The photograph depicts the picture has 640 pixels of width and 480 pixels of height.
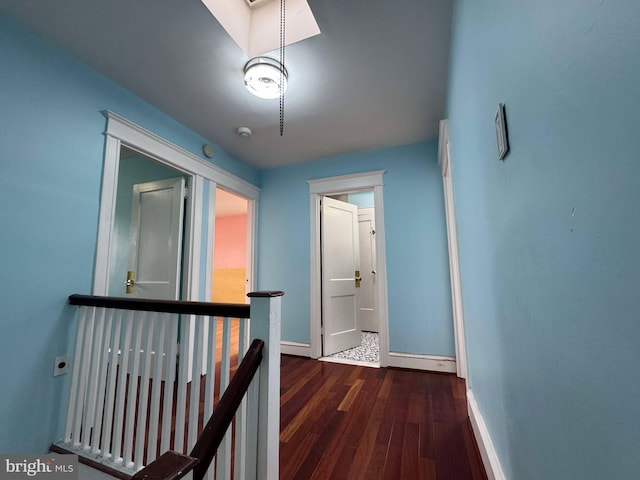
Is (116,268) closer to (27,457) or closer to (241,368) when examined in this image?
(27,457)

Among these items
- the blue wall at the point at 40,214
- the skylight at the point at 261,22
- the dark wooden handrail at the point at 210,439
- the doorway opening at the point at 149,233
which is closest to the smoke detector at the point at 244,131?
the doorway opening at the point at 149,233

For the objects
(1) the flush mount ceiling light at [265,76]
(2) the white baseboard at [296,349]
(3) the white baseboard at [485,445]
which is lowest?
(2) the white baseboard at [296,349]

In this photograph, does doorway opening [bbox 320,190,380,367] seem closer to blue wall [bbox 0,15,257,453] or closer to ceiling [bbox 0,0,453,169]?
ceiling [bbox 0,0,453,169]

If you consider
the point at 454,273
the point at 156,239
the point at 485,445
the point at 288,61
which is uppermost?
the point at 288,61

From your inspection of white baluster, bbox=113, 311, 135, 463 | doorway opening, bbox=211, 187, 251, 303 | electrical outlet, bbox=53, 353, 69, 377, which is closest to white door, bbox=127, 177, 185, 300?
electrical outlet, bbox=53, 353, 69, 377

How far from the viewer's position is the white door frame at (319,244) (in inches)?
120

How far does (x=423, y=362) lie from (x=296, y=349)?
1530mm

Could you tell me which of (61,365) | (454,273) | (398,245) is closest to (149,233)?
(61,365)

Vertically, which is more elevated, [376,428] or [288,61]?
[288,61]

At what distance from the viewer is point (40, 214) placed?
168cm

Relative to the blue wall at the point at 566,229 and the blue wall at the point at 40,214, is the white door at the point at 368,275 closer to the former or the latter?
the blue wall at the point at 566,229

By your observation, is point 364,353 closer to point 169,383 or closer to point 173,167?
point 169,383

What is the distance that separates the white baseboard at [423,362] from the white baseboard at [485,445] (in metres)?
1.03

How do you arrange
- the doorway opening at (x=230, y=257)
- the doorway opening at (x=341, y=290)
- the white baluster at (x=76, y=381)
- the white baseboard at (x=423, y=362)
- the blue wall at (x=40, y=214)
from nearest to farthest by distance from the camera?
the blue wall at (x=40, y=214), the white baluster at (x=76, y=381), the white baseboard at (x=423, y=362), the doorway opening at (x=341, y=290), the doorway opening at (x=230, y=257)
